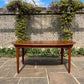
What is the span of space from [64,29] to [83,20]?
1.23 m

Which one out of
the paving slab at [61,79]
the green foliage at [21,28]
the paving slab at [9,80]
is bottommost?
the paving slab at [61,79]

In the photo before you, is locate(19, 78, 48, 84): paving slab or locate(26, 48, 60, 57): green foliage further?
locate(26, 48, 60, 57): green foliage

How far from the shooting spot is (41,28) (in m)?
5.09

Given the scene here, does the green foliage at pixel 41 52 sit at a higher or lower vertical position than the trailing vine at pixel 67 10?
lower

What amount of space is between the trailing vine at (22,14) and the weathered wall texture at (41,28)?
0.31 m

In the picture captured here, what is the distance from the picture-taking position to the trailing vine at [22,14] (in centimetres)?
461

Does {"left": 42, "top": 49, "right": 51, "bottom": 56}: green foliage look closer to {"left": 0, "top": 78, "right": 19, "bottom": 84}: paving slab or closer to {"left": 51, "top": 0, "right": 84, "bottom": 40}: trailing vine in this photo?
{"left": 51, "top": 0, "right": 84, "bottom": 40}: trailing vine

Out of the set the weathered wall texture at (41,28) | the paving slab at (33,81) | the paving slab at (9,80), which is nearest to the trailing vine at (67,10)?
the weathered wall texture at (41,28)

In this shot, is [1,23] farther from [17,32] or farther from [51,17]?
[51,17]

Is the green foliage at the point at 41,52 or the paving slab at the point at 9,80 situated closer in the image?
the paving slab at the point at 9,80

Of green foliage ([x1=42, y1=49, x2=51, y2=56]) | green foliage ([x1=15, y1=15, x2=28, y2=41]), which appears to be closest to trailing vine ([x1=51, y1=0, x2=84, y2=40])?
green foliage ([x1=42, y1=49, x2=51, y2=56])

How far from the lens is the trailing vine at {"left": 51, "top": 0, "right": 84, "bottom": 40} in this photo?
4.41m

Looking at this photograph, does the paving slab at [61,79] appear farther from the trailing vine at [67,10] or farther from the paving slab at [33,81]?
the trailing vine at [67,10]

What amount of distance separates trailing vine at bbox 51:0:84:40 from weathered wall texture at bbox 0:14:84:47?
389mm
